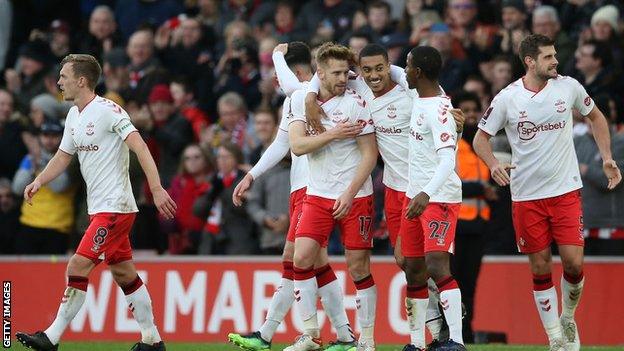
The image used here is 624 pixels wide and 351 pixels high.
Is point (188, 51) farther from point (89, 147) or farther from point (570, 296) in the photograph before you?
point (570, 296)

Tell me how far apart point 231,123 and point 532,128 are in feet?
24.8

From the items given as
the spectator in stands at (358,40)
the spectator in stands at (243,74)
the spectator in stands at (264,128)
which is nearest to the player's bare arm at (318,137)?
the spectator in stands at (264,128)

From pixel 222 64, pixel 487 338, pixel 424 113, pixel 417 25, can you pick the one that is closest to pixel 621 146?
pixel 487 338

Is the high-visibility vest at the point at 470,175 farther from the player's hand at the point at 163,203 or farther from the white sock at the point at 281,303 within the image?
the player's hand at the point at 163,203

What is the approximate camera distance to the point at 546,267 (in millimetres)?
13172

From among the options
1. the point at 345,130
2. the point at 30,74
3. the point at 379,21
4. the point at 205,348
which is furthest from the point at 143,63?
the point at 345,130

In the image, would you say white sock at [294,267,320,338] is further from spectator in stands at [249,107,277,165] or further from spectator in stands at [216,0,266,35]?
spectator in stands at [216,0,266,35]

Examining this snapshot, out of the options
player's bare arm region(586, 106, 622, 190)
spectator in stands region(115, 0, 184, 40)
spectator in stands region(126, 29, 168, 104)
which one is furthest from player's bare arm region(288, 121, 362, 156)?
spectator in stands region(115, 0, 184, 40)

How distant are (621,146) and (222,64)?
687cm

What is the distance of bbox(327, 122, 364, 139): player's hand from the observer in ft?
42.0

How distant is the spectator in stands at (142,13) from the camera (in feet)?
77.1

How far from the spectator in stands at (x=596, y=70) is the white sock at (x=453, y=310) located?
252 inches

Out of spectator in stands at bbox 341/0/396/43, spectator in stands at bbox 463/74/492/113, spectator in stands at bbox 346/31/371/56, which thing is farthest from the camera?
spectator in stands at bbox 341/0/396/43

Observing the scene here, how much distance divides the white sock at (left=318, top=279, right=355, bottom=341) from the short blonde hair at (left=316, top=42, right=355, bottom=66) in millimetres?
2053
